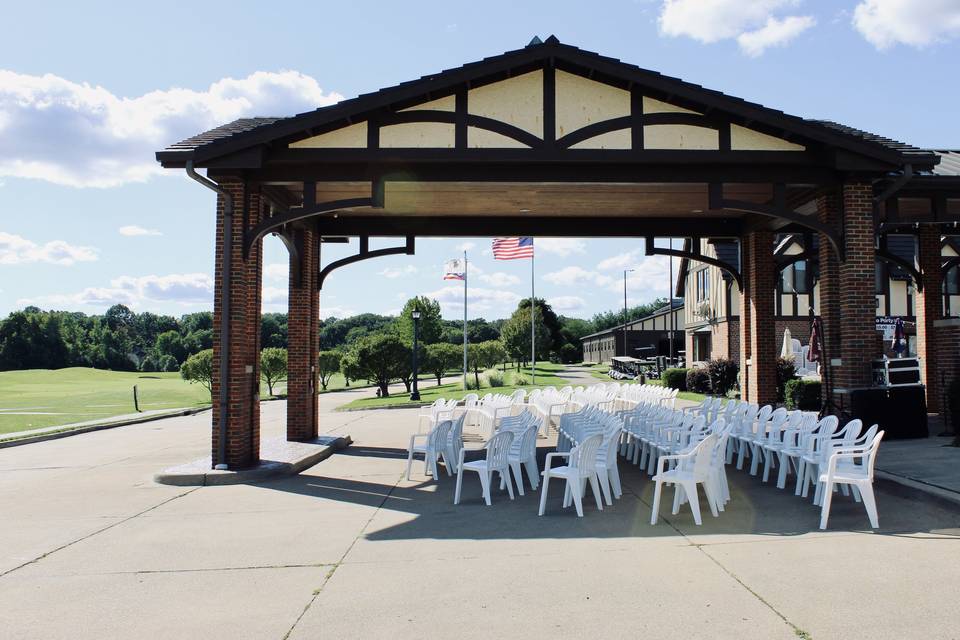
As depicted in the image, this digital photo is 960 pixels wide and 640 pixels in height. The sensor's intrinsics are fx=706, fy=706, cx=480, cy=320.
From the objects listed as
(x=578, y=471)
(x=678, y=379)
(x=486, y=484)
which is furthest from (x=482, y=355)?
(x=578, y=471)

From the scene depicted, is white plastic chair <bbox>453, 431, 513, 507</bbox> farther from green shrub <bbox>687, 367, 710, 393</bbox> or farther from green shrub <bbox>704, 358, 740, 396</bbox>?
green shrub <bbox>687, 367, 710, 393</bbox>

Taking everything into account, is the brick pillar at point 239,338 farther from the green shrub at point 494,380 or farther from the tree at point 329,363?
the tree at point 329,363

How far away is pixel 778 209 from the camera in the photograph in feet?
35.9

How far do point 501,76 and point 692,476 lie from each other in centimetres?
648

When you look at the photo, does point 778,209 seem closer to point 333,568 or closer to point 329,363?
point 333,568

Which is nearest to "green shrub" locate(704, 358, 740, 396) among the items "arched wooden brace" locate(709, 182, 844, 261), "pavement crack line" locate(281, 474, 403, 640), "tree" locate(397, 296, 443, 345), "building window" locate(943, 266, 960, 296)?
"building window" locate(943, 266, 960, 296)

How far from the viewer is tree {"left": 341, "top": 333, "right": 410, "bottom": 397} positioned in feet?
109

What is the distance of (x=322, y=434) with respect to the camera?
16125mm

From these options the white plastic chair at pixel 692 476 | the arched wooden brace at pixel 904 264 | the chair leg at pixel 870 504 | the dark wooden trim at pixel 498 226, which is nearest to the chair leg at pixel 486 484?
the white plastic chair at pixel 692 476

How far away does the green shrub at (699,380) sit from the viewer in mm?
27922

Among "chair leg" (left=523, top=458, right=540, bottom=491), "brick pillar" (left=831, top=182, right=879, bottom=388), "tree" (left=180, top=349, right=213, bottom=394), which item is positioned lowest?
"chair leg" (left=523, top=458, right=540, bottom=491)

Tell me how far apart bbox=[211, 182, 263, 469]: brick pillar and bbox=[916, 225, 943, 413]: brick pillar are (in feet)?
→ 48.0

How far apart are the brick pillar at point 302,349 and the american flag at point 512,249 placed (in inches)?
460

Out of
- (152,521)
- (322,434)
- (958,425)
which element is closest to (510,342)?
(322,434)
